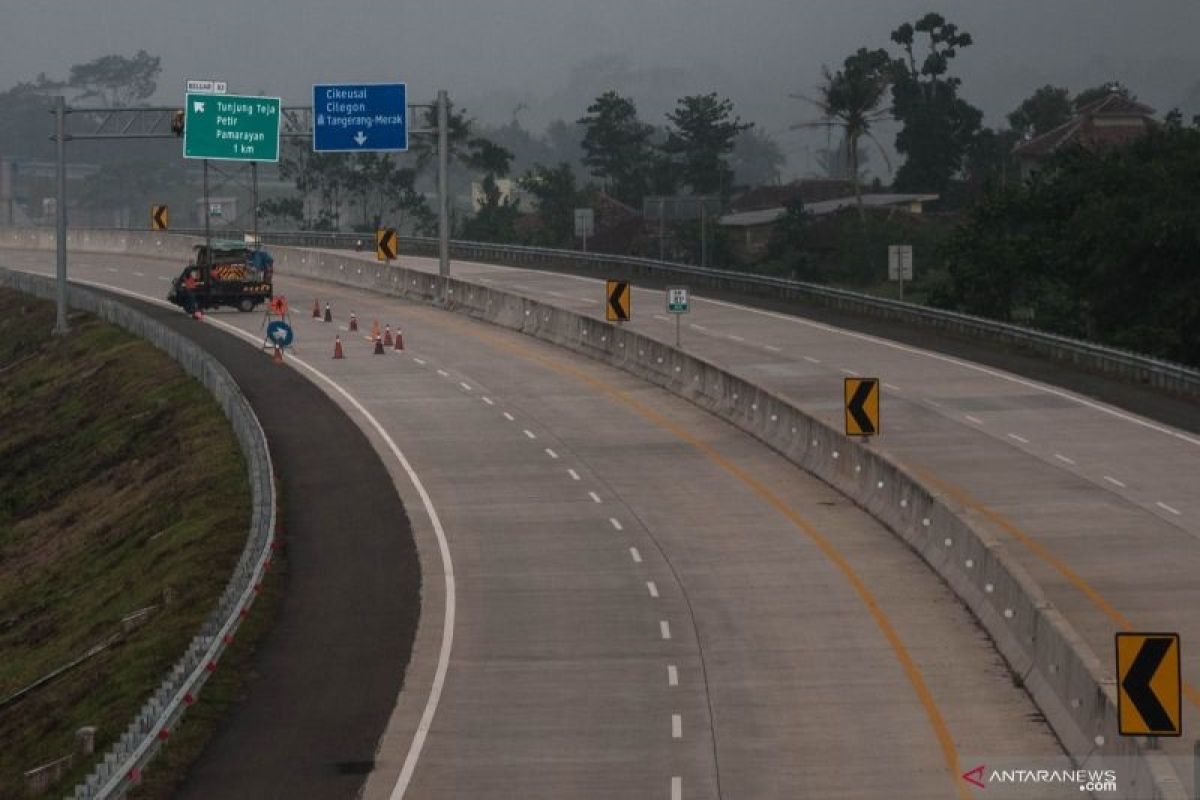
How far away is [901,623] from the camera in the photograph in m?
30.7

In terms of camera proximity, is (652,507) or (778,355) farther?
(778,355)

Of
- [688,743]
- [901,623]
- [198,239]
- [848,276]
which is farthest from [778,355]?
[848,276]

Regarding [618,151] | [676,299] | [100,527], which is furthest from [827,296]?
[618,151]

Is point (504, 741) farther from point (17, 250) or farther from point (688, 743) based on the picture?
point (17, 250)

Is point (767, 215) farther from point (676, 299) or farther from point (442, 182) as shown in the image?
point (676, 299)

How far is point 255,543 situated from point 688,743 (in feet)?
39.2

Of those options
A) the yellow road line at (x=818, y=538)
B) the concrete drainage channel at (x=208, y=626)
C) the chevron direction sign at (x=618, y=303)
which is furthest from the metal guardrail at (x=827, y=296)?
the concrete drainage channel at (x=208, y=626)

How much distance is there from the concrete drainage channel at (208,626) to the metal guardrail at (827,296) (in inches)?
891

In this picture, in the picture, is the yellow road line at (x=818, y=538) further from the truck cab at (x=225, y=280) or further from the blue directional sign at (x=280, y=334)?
the truck cab at (x=225, y=280)

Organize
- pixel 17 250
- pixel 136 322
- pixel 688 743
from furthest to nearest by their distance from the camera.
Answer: pixel 17 250
pixel 136 322
pixel 688 743

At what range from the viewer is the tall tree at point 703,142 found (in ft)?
600

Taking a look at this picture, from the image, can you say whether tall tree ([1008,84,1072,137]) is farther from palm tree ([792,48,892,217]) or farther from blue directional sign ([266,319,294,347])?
blue directional sign ([266,319,294,347])

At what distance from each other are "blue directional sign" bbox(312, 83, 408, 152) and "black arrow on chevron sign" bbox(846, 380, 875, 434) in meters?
41.3

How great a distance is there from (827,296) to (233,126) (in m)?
22.4
